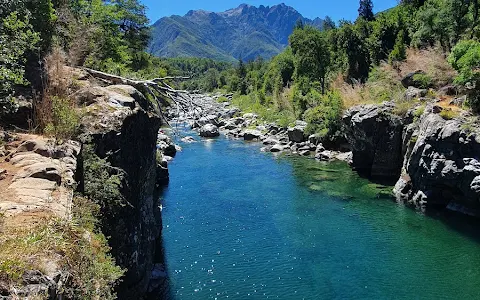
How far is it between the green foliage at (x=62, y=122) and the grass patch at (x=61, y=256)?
3918 millimetres

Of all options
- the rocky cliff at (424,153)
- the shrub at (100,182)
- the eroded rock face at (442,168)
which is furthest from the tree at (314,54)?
the shrub at (100,182)

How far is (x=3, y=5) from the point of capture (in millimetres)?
11844

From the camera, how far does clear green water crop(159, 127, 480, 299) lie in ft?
59.3

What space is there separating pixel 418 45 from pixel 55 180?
164 feet

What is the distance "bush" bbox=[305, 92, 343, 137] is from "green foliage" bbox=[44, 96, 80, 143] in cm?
3629

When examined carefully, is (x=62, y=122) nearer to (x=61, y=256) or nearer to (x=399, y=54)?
(x=61, y=256)

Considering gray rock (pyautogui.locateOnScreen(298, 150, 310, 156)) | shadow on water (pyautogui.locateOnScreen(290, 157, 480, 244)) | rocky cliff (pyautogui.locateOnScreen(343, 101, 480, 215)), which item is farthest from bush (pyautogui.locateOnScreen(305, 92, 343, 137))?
rocky cliff (pyautogui.locateOnScreen(343, 101, 480, 215))

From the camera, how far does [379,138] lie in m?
35.7

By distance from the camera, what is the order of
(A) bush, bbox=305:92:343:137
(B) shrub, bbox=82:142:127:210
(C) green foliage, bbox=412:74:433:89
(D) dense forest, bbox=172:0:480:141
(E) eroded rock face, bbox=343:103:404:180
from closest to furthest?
(B) shrub, bbox=82:142:127:210 → (E) eroded rock face, bbox=343:103:404:180 → (D) dense forest, bbox=172:0:480:141 → (C) green foliage, bbox=412:74:433:89 → (A) bush, bbox=305:92:343:137

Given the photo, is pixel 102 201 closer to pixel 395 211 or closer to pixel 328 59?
pixel 395 211

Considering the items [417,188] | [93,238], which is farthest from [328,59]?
[93,238]

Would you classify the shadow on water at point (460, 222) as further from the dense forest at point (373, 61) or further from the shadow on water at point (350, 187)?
the dense forest at point (373, 61)

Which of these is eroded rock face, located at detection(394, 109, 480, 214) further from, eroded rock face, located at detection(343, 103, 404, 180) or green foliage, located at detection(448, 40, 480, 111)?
eroded rock face, located at detection(343, 103, 404, 180)

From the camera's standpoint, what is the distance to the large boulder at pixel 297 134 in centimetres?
4988
